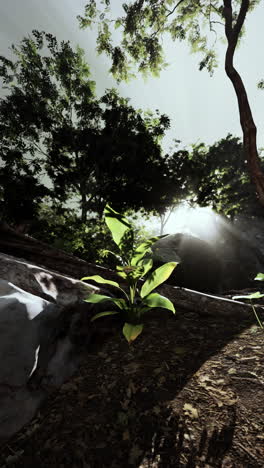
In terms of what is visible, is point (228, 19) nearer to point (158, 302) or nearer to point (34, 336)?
point (158, 302)

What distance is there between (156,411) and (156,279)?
1030 mm

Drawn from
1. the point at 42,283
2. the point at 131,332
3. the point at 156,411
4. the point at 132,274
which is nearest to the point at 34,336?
the point at 42,283

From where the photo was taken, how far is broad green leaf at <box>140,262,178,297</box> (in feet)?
6.55

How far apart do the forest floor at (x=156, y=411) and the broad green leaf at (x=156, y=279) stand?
476mm

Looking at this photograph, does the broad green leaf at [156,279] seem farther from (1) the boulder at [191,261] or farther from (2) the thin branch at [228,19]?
(2) the thin branch at [228,19]

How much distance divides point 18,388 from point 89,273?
4.98 feet

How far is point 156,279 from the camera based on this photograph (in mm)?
2020

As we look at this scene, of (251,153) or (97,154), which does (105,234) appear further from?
(97,154)

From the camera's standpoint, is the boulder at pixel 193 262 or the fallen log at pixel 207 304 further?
the boulder at pixel 193 262

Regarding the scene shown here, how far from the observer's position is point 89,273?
2713mm

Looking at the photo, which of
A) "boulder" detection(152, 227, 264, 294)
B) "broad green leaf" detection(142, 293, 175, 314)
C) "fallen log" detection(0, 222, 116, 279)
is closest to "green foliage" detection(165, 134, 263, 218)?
"boulder" detection(152, 227, 264, 294)

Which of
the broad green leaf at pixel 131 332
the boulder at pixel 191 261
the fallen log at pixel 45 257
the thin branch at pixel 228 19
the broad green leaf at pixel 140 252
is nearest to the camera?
the broad green leaf at pixel 131 332

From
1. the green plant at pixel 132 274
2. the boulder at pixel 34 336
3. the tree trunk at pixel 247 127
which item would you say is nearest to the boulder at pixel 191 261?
the tree trunk at pixel 247 127

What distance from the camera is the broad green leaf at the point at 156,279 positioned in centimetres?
200
